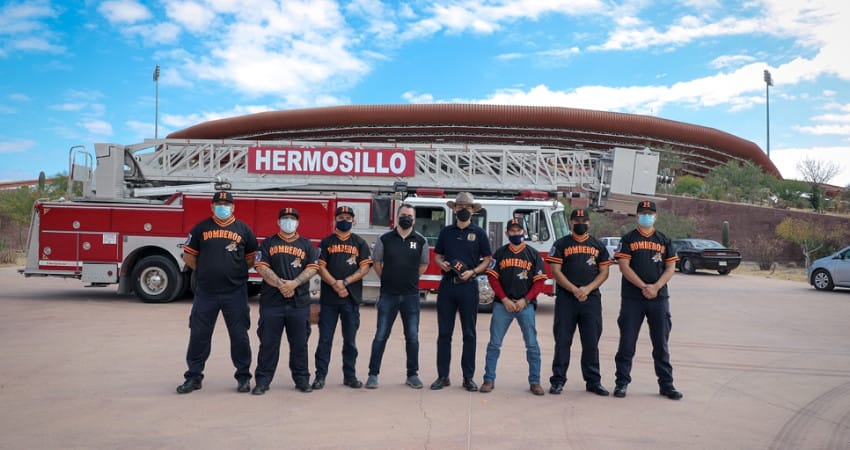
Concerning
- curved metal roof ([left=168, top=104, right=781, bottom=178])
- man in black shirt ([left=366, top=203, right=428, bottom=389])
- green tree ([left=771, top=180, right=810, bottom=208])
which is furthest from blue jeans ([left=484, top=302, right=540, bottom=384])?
curved metal roof ([left=168, top=104, right=781, bottom=178])

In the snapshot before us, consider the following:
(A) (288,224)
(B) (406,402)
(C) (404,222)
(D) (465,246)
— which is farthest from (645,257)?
(A) (288,224)

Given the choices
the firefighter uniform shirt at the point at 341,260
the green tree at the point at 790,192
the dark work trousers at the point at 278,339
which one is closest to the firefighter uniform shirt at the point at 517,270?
the firefighter uniform shirt at the point at 341,260

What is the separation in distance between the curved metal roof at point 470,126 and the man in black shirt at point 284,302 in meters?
46.8

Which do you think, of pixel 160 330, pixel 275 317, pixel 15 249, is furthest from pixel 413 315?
pixel 15 249

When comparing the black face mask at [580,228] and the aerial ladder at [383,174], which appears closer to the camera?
the black face mask at [580,228]

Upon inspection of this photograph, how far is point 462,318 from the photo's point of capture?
634 cm

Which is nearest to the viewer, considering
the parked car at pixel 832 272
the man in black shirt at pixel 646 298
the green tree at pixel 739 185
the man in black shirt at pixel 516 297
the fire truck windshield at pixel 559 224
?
the man in black shirt at pixel 646 298

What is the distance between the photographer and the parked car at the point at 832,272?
17.9 m

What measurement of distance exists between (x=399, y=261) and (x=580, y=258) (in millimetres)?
1799

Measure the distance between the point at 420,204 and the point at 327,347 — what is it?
6402mm

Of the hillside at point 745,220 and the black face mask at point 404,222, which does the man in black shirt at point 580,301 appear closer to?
the black face mask at point 404,222

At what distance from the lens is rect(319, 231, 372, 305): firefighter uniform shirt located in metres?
6.27

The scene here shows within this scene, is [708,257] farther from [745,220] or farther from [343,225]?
[343,225]

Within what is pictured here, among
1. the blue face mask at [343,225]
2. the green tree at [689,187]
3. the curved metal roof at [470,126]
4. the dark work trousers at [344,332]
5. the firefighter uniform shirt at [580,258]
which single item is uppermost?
the curved metal roof at [470,126]
